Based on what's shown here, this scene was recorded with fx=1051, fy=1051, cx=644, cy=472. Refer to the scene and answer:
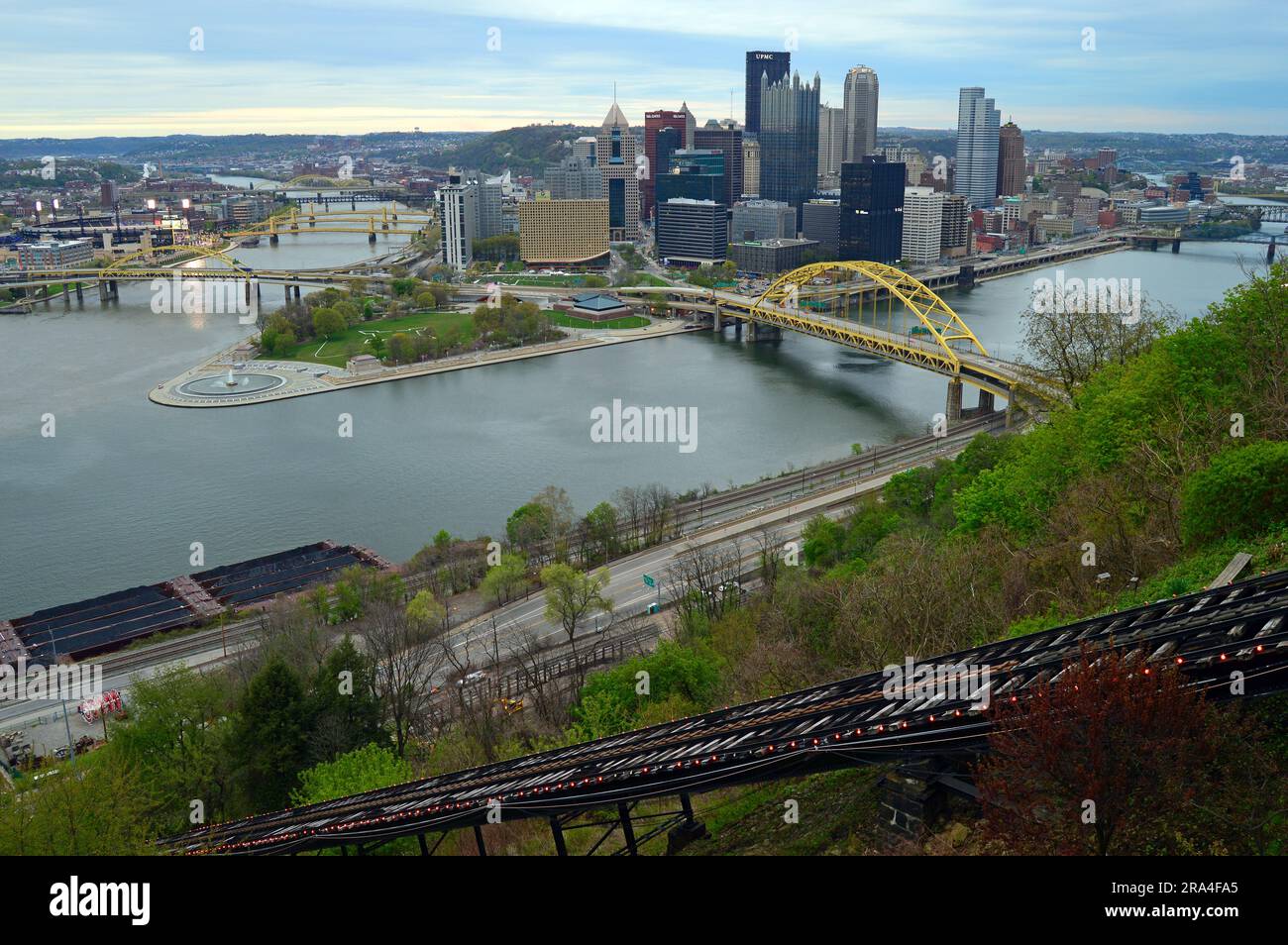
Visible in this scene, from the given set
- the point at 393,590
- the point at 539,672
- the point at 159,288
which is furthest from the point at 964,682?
the point at 159,288

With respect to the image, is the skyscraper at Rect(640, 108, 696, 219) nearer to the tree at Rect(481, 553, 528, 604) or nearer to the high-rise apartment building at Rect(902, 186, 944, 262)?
the high-rise apartment building at Rect(902, 186, 944, 262)

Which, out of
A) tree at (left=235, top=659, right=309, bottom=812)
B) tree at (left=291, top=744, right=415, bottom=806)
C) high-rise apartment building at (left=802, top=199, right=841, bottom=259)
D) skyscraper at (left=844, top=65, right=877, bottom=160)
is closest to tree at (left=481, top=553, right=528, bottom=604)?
tree at (left=235, top=659, right=309, bottom=812)

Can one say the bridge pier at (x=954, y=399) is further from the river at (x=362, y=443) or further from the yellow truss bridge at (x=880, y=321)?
the river at (x=362, y=443)

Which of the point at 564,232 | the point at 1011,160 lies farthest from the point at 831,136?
the point at 564,232

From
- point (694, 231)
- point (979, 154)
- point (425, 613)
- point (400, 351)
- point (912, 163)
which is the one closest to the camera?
point (425, 613)

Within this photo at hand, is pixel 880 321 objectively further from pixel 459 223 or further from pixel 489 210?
pixel 489 210
